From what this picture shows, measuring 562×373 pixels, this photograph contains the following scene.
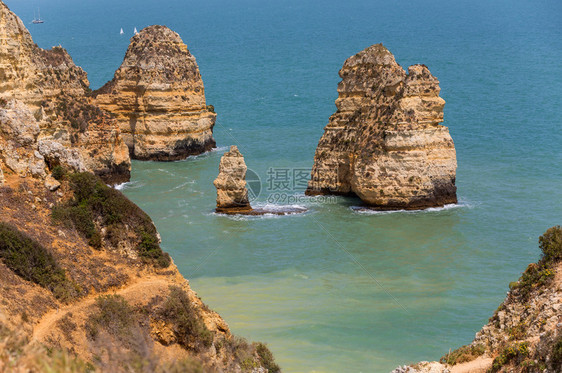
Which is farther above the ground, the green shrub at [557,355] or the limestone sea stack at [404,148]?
the limestone sea stack at [404,148]

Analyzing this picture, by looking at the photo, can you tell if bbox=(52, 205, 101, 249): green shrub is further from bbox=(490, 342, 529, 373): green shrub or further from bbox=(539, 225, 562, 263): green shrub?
bbox=(539, 225, 562, 263): green shrub

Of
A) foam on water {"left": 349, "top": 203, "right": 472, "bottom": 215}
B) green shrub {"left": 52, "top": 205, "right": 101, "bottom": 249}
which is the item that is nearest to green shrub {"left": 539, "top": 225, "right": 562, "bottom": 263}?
green shrub {"left": 52, "top": 205, "right": 101, "bottom": 249}

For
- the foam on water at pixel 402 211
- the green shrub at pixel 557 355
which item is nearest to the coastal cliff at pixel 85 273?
the green shrub at pixel 557 355

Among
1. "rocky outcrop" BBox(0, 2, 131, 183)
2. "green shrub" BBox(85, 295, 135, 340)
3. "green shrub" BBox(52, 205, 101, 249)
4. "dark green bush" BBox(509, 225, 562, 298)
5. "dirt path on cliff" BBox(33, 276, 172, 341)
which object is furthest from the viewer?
"rocky outcrop" BBox(0, 2, 131, 183)

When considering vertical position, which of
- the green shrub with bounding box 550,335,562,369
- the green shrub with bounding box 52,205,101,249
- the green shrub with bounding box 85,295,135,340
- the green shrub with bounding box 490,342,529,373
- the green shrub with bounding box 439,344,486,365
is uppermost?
the green shrub with bounding box 52,205,101,249

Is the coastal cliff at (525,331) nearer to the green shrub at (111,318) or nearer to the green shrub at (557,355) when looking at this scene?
the green shrub at (557,355)

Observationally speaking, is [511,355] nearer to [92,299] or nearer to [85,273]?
[92,299]

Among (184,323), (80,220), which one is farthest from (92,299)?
(80,220)
